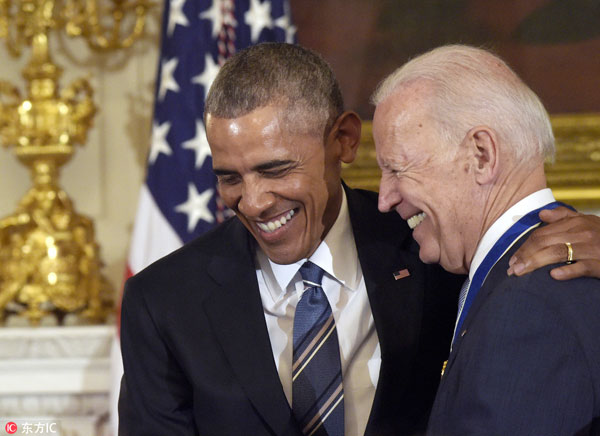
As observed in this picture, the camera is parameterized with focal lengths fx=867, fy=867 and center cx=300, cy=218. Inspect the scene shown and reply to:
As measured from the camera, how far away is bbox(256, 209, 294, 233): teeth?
5.98 feet

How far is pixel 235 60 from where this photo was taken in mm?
1831

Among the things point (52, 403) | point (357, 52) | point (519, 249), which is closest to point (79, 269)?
point (52, 403)

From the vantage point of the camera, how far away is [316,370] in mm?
1840

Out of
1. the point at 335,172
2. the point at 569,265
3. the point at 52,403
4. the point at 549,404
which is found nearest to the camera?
the point at 549,404

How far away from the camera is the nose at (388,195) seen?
5.19 feet

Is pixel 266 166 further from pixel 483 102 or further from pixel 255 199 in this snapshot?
Answer: pixel 483 102

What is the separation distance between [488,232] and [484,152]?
0.45ft

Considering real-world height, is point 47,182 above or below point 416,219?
below

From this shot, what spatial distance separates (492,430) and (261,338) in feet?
2.37

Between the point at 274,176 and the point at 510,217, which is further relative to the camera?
the point at 274,176

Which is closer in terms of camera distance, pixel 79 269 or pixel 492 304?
pixel 492 304

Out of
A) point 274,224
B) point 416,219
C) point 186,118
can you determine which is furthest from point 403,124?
point 186,118

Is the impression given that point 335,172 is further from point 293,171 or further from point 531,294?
point 531,294

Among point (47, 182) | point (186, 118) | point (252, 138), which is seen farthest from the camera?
point (47, 182)
